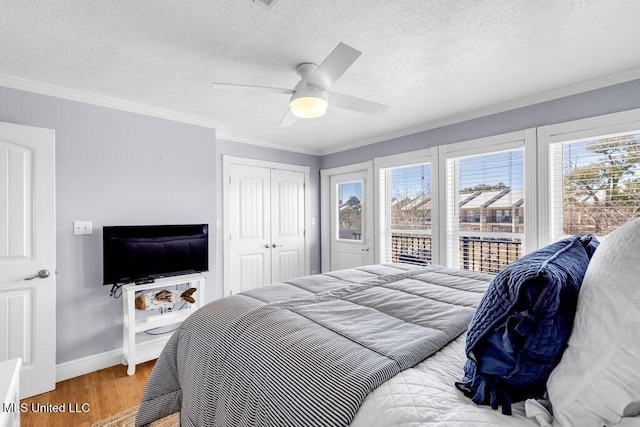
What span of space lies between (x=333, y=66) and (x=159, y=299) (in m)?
2.53

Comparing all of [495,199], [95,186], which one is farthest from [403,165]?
[95,186]

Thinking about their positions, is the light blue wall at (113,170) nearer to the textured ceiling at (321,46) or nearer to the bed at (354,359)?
the textured ceiling at (321,46)

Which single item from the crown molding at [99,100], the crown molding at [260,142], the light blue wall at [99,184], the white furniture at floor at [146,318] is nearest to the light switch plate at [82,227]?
the light blue wall at [99,184]

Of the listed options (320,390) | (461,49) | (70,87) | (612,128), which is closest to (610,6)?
(461,49)

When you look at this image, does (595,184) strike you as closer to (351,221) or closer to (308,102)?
(308,102)

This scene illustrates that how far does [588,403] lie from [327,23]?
190 centimetres

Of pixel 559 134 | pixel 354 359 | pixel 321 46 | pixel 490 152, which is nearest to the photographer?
pixel 354 359

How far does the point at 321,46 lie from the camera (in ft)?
6.35

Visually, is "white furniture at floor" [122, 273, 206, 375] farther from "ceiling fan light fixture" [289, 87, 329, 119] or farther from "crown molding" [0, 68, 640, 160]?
"ceiling fan light fixture" [289, 87, 329, 119]

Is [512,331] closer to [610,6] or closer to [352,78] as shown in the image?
[610,6]

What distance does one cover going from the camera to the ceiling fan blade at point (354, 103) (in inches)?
83.9

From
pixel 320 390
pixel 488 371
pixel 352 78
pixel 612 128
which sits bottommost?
pixel 320 390

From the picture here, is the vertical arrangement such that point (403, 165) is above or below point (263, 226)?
above

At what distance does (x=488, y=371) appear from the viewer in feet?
2.59
